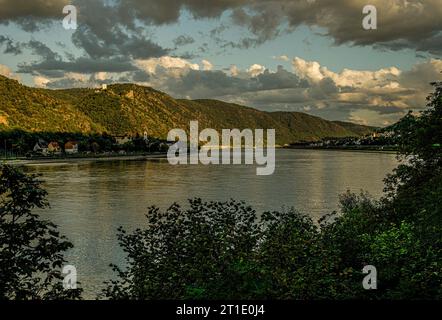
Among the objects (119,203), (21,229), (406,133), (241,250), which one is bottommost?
(119,203)

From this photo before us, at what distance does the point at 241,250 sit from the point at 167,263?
1.95 meters

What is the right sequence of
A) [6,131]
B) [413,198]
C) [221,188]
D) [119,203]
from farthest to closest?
[6,131] → [221,188] → [119,203] → [413,198]

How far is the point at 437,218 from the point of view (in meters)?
12.9

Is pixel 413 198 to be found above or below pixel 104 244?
above

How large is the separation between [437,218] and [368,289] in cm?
273

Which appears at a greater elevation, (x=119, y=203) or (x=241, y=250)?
(x=241, y=250)

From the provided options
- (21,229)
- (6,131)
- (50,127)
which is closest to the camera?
(21,229)

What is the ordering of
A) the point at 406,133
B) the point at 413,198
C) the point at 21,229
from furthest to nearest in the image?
the point at 406,133
the point at 413,198
the point at 21,229

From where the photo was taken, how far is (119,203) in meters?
50.8

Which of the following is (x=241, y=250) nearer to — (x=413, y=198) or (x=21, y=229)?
(x=21, y=229)
